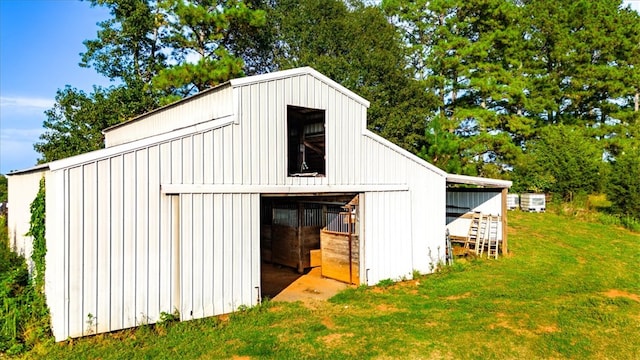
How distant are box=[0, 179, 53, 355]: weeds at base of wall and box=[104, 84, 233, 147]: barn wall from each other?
3483mm

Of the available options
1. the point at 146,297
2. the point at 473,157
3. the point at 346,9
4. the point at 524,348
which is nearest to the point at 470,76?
the point at 473,157

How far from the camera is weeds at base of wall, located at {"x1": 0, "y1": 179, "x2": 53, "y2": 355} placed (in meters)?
6.25

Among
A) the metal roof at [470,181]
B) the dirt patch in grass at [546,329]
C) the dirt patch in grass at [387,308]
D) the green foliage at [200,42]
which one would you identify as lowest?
the dirt patch in grass at [387,308]

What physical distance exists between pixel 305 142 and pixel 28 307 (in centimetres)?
745

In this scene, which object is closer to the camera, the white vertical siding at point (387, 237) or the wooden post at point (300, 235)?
the white vertical siding at point (387, 237)

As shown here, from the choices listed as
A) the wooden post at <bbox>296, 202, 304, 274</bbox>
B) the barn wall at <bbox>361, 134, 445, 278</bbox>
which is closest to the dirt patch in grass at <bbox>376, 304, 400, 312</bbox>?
the barn wall at <bbox>361, 134, 445, 278</bbox>

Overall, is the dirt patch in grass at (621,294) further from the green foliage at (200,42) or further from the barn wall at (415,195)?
the green foliage at (200,42)

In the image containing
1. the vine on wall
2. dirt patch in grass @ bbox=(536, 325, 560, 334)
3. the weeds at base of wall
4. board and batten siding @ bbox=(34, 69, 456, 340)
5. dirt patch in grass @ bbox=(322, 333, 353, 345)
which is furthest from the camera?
dirt patch in grass @ bbox=(536, 325, 560, 334)

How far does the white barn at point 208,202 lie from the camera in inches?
251

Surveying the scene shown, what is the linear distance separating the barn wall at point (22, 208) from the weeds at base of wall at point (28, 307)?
3.55ft

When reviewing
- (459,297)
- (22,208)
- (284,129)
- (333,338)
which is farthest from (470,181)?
(22,208)

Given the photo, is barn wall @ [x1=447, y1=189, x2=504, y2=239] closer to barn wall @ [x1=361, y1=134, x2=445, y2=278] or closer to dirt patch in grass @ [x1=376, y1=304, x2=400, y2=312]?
barn wall @ [x1=361, y1=134, x2=445, y2=278]

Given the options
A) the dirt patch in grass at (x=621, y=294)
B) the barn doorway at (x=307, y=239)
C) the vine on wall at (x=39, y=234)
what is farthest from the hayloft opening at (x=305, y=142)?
the dirt patch in grass at (x=621, y=294)

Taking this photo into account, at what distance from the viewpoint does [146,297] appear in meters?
6.89
